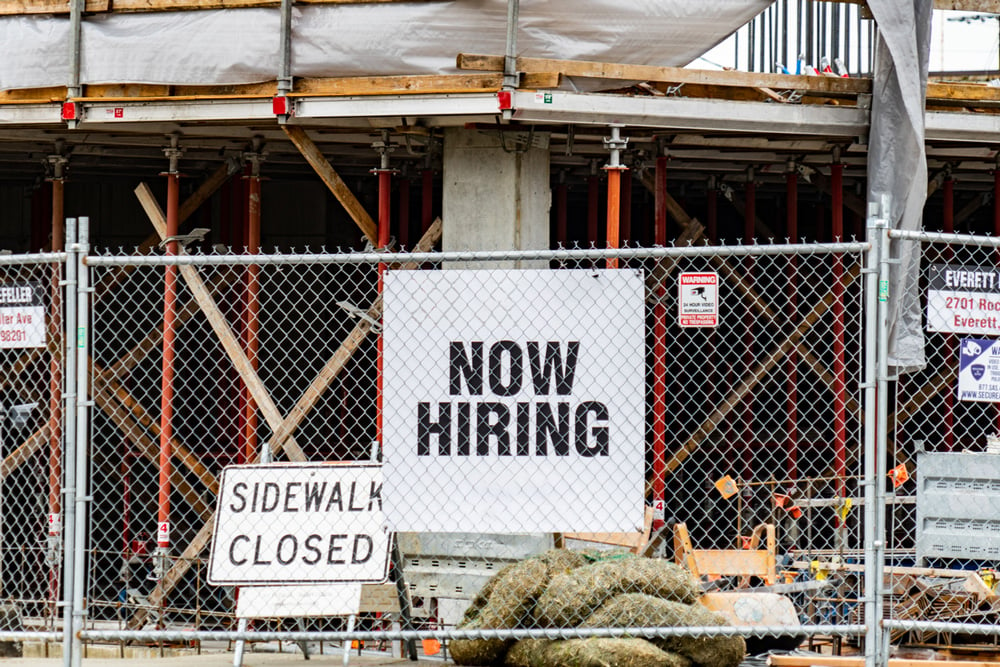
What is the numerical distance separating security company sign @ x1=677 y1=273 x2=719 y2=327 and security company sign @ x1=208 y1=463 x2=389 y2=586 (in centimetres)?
228

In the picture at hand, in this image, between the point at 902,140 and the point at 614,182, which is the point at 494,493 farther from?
the point at 902,140

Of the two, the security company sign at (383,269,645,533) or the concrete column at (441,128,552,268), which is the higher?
the concrete column at (441,128,552,268)

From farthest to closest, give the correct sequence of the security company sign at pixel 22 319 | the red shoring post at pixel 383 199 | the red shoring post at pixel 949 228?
the red shoring post at pixel 949 228
the red shoring post at pixel 383 199
the security company sign at pixel 22 319

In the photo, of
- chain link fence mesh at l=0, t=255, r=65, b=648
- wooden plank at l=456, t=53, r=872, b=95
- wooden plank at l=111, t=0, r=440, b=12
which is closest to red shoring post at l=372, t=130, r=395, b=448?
wooden plank at l=111, t=0, r=440, b=12

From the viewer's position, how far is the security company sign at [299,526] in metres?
7.98

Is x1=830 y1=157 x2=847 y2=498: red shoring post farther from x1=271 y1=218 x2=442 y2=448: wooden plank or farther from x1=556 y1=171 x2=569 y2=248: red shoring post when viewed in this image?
x1=556 y1=171 x2=569 y2=248: red shoring post

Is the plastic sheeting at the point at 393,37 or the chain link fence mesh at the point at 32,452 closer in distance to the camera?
the chain link fence mesh at the point at 32,452

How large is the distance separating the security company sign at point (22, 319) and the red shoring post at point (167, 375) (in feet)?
4.35

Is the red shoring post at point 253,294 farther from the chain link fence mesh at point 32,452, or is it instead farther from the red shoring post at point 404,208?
the red shoring post at point 404,208

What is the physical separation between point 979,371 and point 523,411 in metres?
2.93

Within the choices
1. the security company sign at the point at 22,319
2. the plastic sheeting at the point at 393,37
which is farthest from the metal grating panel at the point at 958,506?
the security company sign at the point at 22,319

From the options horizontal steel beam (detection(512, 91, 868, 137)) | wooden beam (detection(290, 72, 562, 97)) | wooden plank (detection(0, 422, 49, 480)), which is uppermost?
wooden beam (detection(290, 72, 562, 97))

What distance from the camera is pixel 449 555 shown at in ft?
33.9

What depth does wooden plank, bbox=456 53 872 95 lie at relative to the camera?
10539 millimetres
